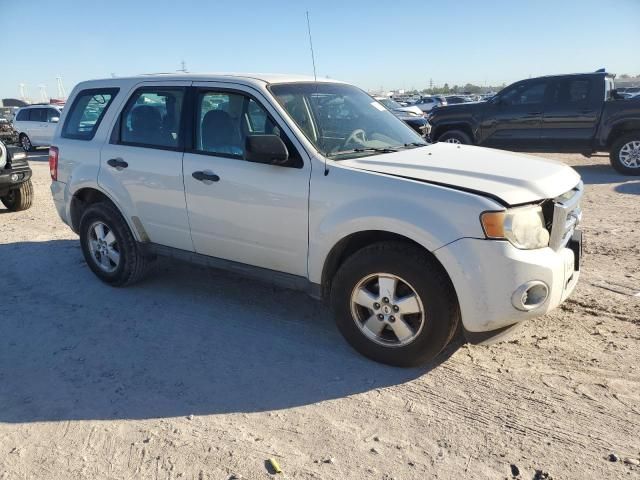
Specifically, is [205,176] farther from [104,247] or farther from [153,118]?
[104,247]

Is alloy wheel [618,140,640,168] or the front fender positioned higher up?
the front fender

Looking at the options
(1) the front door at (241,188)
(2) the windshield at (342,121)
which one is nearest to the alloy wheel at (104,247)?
(1) the front door at (241,188)

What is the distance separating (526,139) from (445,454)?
1029cm

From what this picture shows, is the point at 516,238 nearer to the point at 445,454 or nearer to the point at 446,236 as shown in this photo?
the point at 446,236

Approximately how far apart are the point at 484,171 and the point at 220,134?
2.03m

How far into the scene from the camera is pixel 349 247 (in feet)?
12.0

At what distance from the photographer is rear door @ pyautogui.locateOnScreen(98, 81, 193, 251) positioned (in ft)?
14.3

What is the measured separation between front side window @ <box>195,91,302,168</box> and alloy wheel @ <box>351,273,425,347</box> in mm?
1342

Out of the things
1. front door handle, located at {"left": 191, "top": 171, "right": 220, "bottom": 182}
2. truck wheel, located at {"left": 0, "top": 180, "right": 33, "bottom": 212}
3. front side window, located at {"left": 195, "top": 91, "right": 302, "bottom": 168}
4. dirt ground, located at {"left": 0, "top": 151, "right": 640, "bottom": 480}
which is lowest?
dirt ground, located at {"left": 0, "top": 151, "right": 640, "bottom": 480}

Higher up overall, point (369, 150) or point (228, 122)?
point (228, 122)

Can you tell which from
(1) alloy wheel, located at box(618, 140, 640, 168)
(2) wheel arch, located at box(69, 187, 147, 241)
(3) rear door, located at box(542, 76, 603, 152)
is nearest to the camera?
(2) wheel arch, located at box(69, 187, 147, 241)

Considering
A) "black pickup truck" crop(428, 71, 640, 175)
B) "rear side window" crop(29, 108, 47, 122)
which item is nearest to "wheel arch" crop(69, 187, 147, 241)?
"black pickup truck" crop(428, 71, 640, 175)

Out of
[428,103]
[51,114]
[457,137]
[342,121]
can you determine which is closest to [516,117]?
[457,137]

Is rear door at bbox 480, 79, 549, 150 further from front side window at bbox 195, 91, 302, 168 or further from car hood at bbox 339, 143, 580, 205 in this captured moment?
front side window at bbox 195, 91, 302, 168
